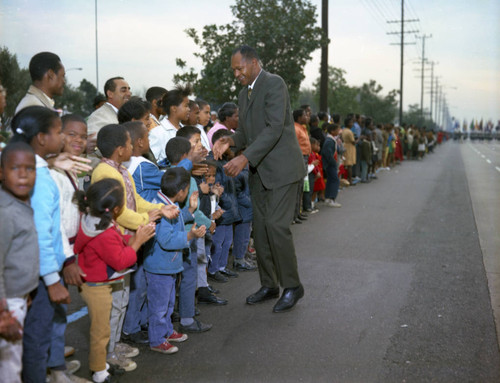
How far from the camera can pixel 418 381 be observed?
3525 mm

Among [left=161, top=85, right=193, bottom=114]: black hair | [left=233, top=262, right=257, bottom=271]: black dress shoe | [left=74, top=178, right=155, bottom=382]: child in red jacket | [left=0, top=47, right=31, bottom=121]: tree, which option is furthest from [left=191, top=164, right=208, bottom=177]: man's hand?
[left=0, top=47, right=31, bottom=121]: tree

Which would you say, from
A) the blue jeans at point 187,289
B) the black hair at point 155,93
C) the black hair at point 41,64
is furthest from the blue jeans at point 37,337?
the black hair at point 155,93

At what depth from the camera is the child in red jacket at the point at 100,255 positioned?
11.2 ft

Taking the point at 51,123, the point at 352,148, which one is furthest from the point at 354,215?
the point at 51,123

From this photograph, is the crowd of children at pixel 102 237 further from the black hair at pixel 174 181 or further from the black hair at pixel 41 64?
the black hair at pixel 41 64

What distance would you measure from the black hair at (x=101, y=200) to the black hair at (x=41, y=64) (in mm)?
1476

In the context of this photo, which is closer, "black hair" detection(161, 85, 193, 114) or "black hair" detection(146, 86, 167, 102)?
"black hair" detection(161, 85, 193, 114)

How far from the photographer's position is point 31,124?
316cm

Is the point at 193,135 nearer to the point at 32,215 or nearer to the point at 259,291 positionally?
the point at 259,291

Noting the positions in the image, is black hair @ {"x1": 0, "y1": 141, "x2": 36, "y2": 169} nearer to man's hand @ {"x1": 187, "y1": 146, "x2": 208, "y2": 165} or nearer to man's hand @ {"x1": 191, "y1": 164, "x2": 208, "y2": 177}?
man's hand @ {"x1": 187, "y1": 146, "x2": 208, "y2": 165}

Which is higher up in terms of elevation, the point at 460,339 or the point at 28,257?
the point at 28,257

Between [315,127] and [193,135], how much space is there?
7614mm

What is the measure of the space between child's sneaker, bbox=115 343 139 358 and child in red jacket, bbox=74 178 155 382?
1.38 feet

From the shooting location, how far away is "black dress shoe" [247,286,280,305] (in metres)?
5.17
